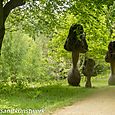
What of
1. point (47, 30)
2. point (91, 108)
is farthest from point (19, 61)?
point (91, 108)

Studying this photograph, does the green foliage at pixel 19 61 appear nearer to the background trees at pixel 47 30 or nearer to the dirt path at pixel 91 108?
the background trees at pixel 47 30

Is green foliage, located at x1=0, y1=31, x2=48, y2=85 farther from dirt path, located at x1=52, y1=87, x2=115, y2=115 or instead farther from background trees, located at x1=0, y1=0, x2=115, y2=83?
dirt path, located at x1=52, y1=87, x2=115, y2=115

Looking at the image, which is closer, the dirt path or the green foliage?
the dirt path

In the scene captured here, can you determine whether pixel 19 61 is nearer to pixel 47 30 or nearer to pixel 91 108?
pixel 47 30

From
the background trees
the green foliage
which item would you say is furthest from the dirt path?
the green foliage

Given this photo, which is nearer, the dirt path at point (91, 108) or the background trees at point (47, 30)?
the dirt path at point (91, 108)

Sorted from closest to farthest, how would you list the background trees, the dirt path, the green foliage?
the dirt path
the background trees
the green foliage

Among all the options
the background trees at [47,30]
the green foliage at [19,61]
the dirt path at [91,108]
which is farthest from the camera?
the green foliage at [19,61]

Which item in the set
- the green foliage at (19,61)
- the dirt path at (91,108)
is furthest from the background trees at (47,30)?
the dirt path at (91,108)

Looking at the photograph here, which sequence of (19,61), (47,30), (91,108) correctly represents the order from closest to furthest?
(91,108) → (47,30) → (19,61)

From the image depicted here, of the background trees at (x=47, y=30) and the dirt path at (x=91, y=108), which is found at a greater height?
the background trees at (x=47, y=30)

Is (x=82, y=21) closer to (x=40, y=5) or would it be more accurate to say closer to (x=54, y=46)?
(x=40, y=5)

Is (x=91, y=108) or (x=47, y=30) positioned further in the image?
(x=47, y=30)

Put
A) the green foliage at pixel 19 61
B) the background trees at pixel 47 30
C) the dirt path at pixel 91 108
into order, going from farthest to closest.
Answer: the green foliage at pixel 19 61
the background trees at pixel 47 30
the dirt path at pixel 91 108
